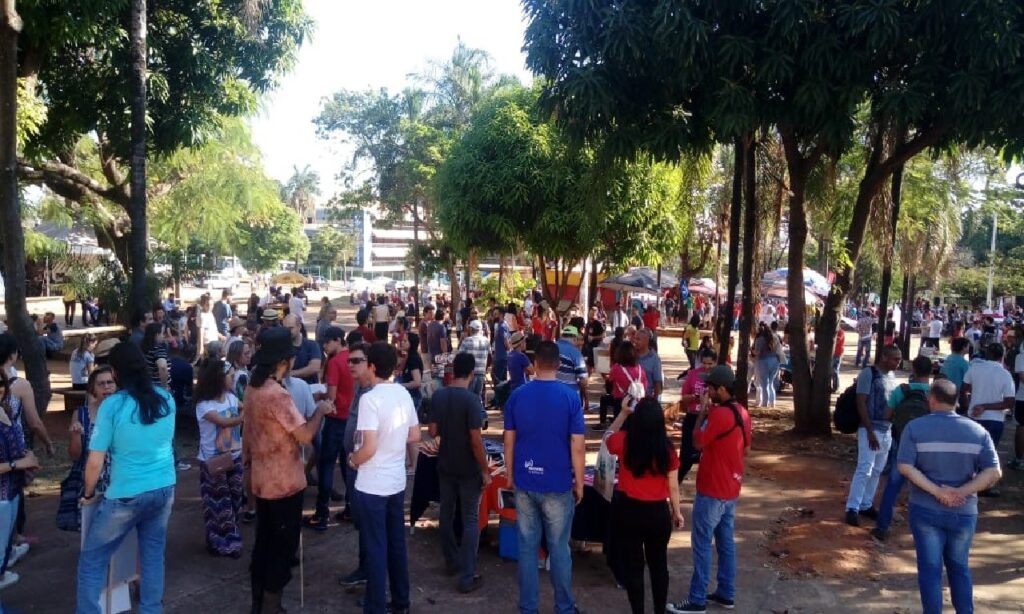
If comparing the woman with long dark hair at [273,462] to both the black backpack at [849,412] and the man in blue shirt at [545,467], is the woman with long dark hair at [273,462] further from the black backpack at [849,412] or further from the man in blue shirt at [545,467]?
the black backpack at [849,412]

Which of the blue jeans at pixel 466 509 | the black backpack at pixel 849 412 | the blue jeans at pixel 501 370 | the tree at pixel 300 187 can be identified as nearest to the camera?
the blue jeans at pixel 466 509

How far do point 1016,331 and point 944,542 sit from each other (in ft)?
40.7

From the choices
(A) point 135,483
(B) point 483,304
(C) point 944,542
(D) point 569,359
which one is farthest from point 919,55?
(B) point 483,304

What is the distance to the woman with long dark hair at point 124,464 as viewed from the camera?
409 centimetres

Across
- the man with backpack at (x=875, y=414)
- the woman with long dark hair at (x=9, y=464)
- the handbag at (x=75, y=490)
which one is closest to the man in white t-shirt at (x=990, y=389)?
the man with backpack at (x=875, y=414)

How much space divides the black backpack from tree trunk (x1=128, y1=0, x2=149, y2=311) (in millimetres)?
8751

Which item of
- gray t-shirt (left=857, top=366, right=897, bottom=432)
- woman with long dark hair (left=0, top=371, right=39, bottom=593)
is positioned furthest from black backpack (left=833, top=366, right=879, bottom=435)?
woman with long dark hair (left=0, top=371, right=39, bottom=593)

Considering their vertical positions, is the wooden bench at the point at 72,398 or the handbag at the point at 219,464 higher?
the handbag at the point at 219,464

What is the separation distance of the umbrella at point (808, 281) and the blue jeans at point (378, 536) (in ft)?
49.1

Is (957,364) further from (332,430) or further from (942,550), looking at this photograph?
(332,430)

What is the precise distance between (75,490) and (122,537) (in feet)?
3.68

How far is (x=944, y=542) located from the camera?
4785 millimetres

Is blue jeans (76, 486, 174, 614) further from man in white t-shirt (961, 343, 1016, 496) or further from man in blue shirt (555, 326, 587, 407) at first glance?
man in white t-shirt (961, 343, 1016, 496)

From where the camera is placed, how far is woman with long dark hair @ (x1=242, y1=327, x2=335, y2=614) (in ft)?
15.3
